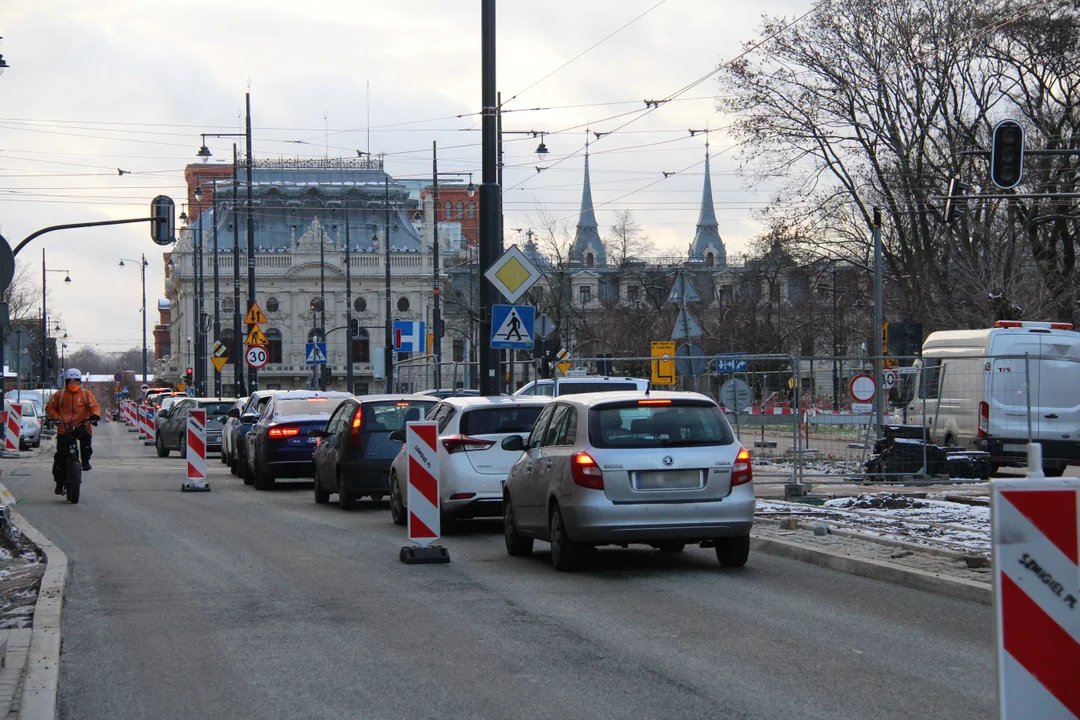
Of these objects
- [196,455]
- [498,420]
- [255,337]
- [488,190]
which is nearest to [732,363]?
[488,190]

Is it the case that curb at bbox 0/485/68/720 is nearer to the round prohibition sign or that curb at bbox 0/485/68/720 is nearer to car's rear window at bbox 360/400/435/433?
car's rear window at bbox 360/400/435/433

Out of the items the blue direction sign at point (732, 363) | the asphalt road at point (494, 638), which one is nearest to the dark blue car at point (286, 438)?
the blue direction sign at point (732, 363)

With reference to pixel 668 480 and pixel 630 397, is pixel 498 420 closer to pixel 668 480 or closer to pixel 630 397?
pixel 630 397

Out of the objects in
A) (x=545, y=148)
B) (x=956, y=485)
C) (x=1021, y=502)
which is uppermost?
(x=545, y=148)

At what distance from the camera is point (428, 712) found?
655cm

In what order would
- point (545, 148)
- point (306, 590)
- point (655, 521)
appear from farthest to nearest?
point (545, 148) < point (655, 521) < point (306, 590)

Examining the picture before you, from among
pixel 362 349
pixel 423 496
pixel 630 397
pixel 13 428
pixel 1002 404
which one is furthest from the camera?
pixel 362 349

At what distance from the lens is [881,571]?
1106 centimetres

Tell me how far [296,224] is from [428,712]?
105 metres

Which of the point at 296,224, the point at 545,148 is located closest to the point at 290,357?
the point at 296,224

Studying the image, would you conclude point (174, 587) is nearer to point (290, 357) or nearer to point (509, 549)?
point (509, 549)

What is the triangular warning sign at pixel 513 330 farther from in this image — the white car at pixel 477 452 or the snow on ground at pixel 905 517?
the snow on ground at pixel 905 517

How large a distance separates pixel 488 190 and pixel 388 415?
13.3ft

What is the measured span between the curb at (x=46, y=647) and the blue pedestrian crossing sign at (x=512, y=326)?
852 centimetres
